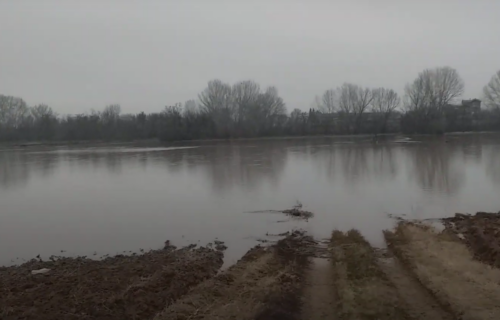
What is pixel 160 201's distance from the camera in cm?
1664

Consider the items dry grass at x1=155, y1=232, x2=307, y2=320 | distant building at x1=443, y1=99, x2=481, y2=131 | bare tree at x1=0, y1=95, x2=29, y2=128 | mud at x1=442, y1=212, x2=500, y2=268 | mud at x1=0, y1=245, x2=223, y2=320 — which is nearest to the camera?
dry grass at x1=155, y1=232, x2=307, y2=320

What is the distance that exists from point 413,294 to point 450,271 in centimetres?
107

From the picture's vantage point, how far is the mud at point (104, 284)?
640 centimetres

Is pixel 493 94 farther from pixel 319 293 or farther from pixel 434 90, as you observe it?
pixel 319 293

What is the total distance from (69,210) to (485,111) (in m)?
Answer: 92.4

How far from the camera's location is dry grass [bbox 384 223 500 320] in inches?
228

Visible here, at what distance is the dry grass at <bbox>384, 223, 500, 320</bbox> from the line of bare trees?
7570 cm

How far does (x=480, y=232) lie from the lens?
9.91 m

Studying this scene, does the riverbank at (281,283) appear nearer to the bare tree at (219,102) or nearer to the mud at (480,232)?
the mud at (480,232)

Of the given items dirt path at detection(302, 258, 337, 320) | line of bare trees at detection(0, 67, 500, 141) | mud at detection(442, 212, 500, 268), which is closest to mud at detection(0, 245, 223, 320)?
dirt path at detection(302, 258, 337, 320)

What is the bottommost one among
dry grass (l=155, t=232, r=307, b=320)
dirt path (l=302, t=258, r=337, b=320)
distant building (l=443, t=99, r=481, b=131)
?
dirt path (l=302, t=258, r=337, b=320)

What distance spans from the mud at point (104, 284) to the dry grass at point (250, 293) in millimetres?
403

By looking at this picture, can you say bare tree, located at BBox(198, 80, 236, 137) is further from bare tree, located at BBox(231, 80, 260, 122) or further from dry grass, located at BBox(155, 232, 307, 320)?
dry grass, located at BBox(155, 232, 307, 320)

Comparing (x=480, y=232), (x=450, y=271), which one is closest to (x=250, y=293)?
(x=450, y=271)
